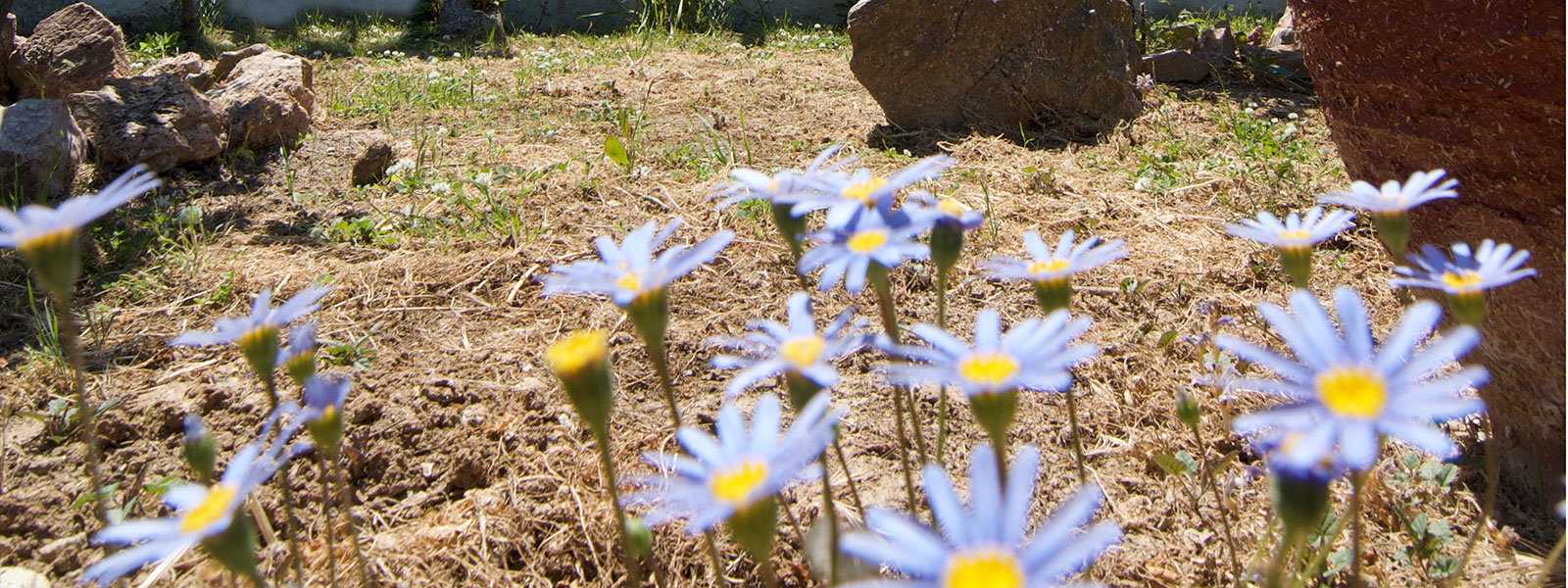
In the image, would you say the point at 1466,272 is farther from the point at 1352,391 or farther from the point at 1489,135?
the point at 1489,135

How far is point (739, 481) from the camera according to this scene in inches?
26.3

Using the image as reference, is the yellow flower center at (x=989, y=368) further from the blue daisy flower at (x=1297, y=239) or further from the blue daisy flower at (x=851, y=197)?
the blue daisy flower at (x=1297, y=239)

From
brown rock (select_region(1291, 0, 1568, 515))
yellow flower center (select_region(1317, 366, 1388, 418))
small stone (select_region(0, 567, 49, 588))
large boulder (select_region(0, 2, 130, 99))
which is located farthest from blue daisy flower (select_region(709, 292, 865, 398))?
large boulder (select_region(0, 2, 130, 99))

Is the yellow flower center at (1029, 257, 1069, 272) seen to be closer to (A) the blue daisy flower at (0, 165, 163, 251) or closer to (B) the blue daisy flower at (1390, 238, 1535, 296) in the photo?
(B) the blue daisy flower at (1390, 238, 1535, 296)

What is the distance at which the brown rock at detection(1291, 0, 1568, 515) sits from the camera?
1190 mm

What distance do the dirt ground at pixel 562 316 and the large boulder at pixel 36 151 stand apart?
0.19m

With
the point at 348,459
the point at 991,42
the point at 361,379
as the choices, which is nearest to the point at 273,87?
the point at 361,379

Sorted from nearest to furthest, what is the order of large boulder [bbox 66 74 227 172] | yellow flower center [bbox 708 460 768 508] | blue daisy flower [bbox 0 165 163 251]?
yellow flower center [bbox 708 460 768 508]
blue daisy flower [bbox 0 165 163 251]
large boulder [bbox 66 74 227 172]

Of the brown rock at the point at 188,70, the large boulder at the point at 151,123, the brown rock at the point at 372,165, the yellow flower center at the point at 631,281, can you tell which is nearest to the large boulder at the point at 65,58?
the brown rock at the point at 188,70

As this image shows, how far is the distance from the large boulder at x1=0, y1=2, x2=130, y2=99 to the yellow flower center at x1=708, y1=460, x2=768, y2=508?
11.3 feet

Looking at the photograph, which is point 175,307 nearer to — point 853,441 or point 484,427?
point 484,427

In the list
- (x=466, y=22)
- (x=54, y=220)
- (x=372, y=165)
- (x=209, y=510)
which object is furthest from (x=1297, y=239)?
(x=466, y=22)

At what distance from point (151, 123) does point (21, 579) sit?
1.84 meters

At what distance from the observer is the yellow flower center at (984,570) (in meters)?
0.54
